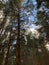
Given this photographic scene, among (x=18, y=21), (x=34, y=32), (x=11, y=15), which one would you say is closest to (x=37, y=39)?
(x=34, y=32)

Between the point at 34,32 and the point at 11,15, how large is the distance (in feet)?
9.35

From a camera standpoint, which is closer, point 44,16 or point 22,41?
point 44,16

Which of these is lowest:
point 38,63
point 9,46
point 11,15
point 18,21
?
point 38,63

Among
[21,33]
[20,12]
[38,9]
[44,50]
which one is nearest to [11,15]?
[20,12]

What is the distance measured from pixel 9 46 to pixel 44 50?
3698 millimetres

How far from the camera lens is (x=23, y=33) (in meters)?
16.0

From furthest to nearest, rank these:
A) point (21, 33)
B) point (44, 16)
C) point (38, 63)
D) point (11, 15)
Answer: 1. point (38, 63)
2. point (11, 15)
3. point (21, 33)
4. point (44, 16)

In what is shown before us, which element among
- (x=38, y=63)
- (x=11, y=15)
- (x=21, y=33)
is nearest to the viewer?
(x=21, y=33)

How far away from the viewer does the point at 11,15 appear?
17.0 m

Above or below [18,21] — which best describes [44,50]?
below

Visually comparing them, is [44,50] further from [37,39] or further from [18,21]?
[18,21]

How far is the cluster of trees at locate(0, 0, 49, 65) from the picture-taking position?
578 inches

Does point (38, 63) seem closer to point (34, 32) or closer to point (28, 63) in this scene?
point (28, 63)

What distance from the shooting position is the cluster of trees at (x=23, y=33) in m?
14.7
